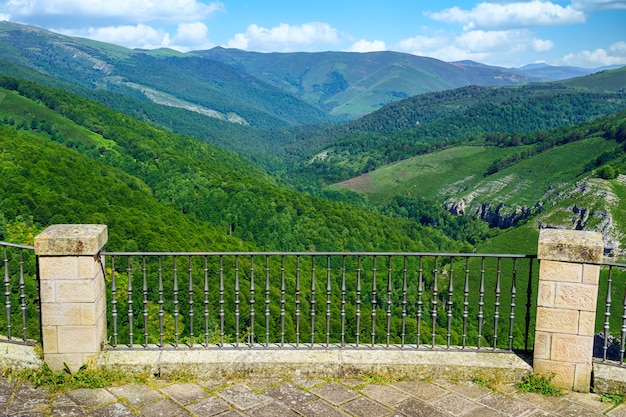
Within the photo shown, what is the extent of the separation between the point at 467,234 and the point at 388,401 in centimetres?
12158

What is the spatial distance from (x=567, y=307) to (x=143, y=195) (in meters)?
65.2

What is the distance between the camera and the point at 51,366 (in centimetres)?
697

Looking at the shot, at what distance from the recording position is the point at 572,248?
670 cm

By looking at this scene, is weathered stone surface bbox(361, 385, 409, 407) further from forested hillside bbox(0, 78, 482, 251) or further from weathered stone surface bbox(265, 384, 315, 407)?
forested hillside bbox(0, 78, 482, 251)

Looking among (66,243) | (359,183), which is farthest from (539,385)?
(359,183)

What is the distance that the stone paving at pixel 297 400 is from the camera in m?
6.17

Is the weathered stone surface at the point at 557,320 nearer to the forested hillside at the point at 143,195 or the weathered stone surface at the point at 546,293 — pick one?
the weathered stone surface at the point at 546,293

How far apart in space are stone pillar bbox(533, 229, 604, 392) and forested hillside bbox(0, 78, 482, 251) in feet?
133

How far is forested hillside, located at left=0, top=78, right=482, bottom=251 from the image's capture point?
51719mm

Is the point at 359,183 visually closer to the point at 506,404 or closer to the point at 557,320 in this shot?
the point at 557,320

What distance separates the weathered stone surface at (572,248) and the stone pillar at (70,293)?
5.20 m

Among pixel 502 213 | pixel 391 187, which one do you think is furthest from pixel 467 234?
pixel 391 187

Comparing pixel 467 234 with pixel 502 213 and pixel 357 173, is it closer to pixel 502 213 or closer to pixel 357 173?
pixel 502 213

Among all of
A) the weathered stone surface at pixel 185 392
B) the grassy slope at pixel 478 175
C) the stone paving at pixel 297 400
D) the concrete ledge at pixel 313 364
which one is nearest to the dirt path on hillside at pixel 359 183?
the grassy slope at pixel 478 175
